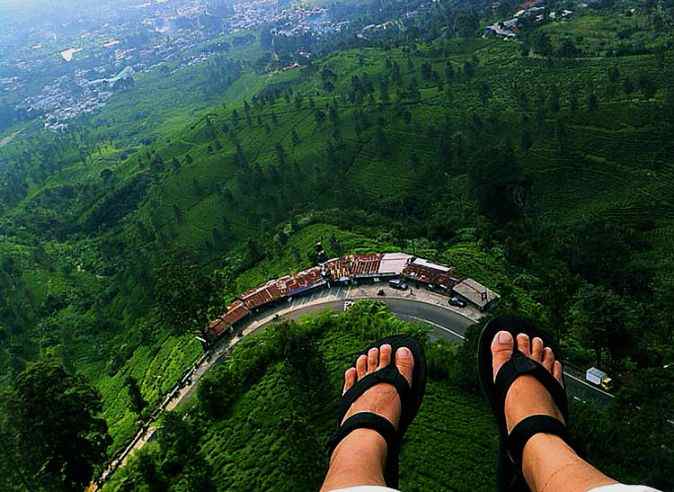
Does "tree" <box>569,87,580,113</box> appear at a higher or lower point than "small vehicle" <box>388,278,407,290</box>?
lower

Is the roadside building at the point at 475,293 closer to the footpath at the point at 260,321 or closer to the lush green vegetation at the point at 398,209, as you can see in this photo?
the footpath at the point at 260,321

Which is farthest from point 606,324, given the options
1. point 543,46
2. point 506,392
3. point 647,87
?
point 543,46

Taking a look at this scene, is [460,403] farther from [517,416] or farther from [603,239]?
[603,239]

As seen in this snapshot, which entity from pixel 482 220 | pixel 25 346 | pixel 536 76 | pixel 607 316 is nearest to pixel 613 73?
pixel 536 76

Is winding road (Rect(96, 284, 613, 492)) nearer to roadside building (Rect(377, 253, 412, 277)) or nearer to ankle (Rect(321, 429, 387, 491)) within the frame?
roadside building (Rect(377, 253, 412, 277))

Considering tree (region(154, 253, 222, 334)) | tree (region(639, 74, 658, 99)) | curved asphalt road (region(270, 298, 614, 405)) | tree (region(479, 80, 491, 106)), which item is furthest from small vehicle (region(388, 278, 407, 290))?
tree (region(479, 80, 491, 106))

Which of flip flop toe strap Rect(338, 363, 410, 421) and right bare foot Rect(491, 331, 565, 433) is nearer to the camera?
right bare foot Rect(491, 331, 565, 433)

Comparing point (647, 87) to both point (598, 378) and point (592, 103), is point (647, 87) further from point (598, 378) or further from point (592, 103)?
point (598, 378)
